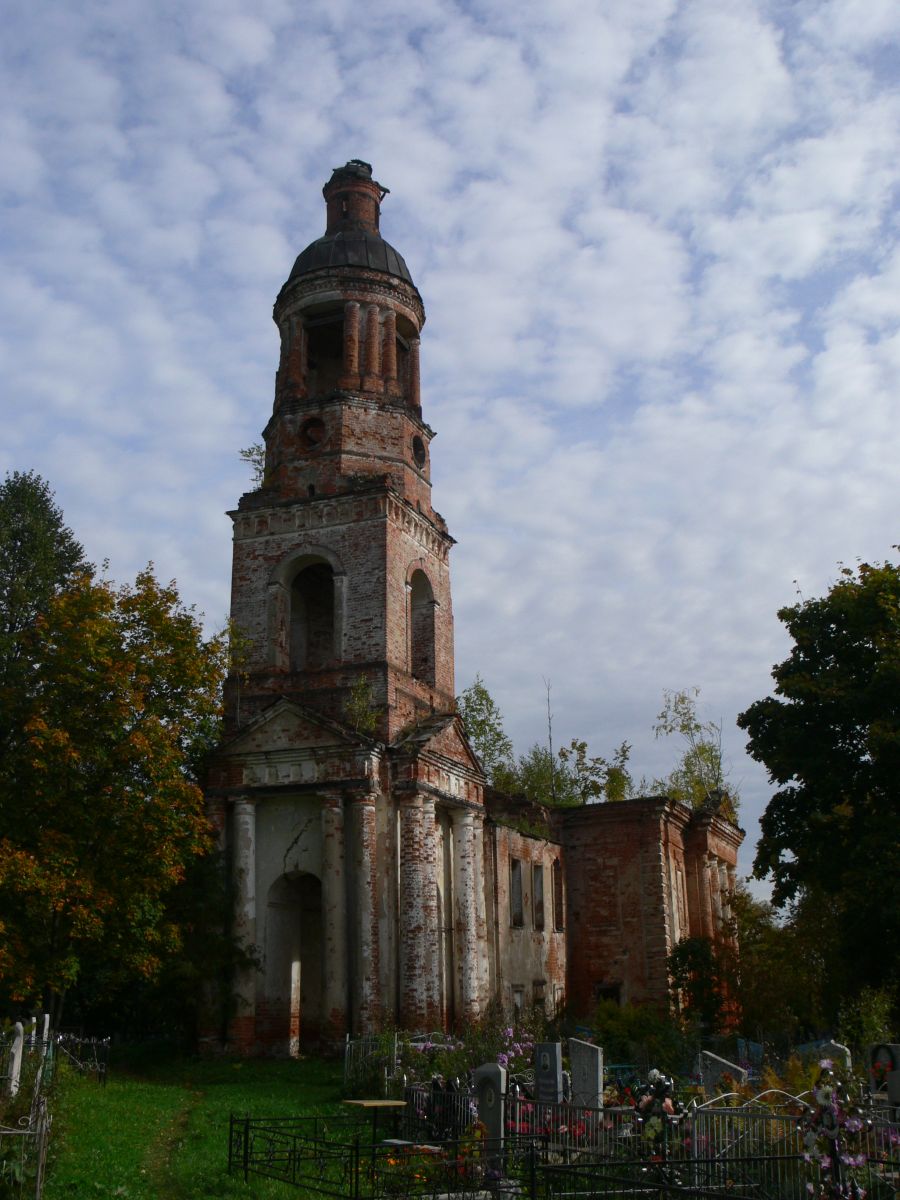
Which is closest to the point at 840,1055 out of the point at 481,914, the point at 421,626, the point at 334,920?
the point at 334,920

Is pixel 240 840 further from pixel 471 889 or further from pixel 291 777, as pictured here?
pixel 471 889

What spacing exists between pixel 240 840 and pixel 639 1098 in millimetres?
14250

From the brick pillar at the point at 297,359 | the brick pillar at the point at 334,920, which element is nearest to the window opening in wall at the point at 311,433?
the brick pillar at the point at 297,359

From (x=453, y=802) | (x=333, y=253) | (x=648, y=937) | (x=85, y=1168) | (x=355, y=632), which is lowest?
(x=85, y=1168)

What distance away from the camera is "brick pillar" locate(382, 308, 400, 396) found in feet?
104

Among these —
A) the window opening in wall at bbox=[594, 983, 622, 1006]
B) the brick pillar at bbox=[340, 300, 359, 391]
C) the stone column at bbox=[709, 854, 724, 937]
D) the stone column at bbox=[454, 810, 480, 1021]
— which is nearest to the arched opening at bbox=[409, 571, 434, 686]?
the stone column at bbox=[454, 810, 480, 1021]

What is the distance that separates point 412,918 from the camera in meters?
25.7

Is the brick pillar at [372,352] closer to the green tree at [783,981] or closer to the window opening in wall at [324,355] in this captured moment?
the window opening in wall at [324,355]

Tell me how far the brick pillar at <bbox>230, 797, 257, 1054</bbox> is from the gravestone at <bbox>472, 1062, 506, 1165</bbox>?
39.9ft

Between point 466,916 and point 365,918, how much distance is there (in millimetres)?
3231

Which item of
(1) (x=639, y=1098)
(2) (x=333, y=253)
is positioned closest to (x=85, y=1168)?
(1) (x=639, y=1098)

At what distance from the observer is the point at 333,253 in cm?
→ 3253

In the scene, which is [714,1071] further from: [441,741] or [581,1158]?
[441,741]

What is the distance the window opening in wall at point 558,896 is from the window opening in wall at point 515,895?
2.51 meters
